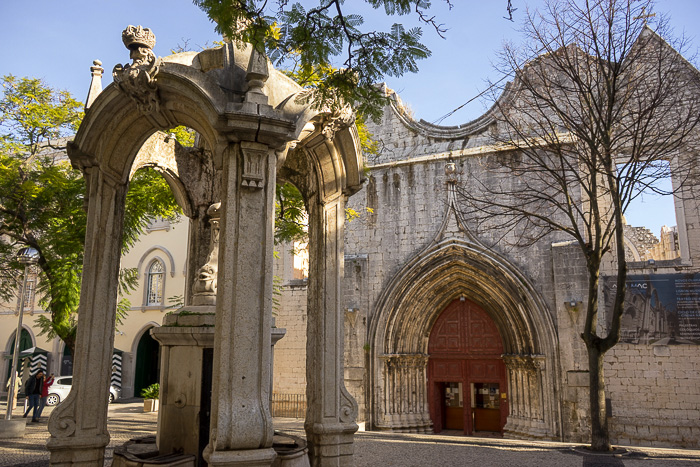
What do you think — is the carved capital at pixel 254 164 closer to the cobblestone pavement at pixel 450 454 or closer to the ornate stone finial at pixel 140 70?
the ornate stone finial at pixel 140 70

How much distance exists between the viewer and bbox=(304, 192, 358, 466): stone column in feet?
18.0

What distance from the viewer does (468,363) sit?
15.8 meters

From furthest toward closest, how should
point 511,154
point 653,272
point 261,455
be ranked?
point 511,154
point 653,272
point 261,455

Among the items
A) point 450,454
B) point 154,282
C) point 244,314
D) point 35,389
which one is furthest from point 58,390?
point 244,314

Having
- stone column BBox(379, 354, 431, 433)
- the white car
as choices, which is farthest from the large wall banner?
the white car

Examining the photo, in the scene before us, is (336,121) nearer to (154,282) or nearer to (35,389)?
(35,389)

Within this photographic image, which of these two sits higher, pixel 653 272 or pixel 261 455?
pixel 653 272

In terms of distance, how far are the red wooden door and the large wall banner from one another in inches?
138

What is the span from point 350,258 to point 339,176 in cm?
1013

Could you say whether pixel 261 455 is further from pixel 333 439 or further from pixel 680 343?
pixel 680 343

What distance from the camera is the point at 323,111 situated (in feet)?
18.0

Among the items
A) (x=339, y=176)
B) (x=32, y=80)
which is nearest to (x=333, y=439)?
(x=339, y=176)

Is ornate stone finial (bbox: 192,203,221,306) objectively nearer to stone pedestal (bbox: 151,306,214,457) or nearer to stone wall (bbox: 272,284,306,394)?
stone pedestal (bbox: 151,306,214,457)

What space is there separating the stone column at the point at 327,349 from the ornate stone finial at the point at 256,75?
5.89ft
